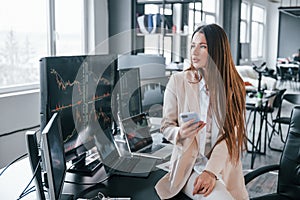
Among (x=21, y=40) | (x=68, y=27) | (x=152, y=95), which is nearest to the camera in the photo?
(x=152, y=95)

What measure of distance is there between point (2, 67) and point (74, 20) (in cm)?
129

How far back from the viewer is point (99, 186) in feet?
5.40

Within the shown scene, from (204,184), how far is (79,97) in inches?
28.6

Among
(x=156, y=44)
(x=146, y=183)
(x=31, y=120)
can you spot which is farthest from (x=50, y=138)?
(x=156, y=44)

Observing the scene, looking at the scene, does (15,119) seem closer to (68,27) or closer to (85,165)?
(68,27)

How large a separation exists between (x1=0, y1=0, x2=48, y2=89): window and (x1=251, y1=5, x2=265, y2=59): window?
1053 cm

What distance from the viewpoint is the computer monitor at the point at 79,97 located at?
150 centimetres

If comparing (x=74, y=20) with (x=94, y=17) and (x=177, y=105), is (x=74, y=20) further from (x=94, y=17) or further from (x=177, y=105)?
(x=177, y=105)

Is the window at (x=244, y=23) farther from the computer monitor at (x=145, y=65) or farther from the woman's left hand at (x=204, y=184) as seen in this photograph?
the woman's left hand at (x=204, y=184)

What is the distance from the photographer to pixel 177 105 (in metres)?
1.70

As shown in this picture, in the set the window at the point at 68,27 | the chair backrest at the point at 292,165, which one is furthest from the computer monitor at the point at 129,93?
the window at the point at 68,27

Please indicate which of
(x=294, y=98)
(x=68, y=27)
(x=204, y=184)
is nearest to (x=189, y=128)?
(x=204, y=184)

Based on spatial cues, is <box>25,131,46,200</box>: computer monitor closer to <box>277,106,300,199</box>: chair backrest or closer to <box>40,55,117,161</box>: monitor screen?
<box>40,55,117,161</box>: monitor screen

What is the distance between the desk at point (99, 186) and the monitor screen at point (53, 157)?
10.1 inches
